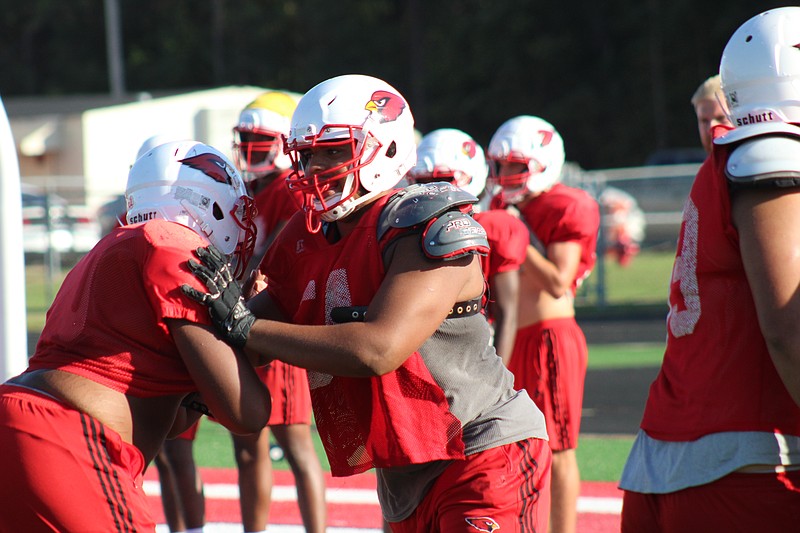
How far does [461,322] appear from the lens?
10.3 feet

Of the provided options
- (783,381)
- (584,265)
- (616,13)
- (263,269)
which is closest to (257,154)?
(584,265)

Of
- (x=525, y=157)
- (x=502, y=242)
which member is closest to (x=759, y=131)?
(x=502, y=242)

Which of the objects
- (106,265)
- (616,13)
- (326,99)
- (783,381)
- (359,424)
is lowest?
(359,424)

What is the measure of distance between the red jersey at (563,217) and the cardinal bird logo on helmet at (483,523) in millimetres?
→ 2790

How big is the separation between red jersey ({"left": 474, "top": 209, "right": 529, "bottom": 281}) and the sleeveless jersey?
A: 176 centimetres

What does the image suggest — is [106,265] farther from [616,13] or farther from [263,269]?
[616,13]

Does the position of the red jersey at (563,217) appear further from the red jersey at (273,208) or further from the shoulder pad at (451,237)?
the shoulder pad at (451,237)

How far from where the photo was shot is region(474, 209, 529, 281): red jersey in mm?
5027

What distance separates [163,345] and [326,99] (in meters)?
0.84

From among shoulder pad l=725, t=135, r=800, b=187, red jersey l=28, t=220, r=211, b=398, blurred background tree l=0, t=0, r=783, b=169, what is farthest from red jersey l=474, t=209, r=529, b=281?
blurred background tree l=0, t=0, r=783, b=169

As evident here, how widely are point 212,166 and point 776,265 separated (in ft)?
5.36

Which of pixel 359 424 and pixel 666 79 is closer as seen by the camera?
pixel 359 424

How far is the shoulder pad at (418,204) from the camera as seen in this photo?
2953 millimetres

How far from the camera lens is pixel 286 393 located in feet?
17.7
